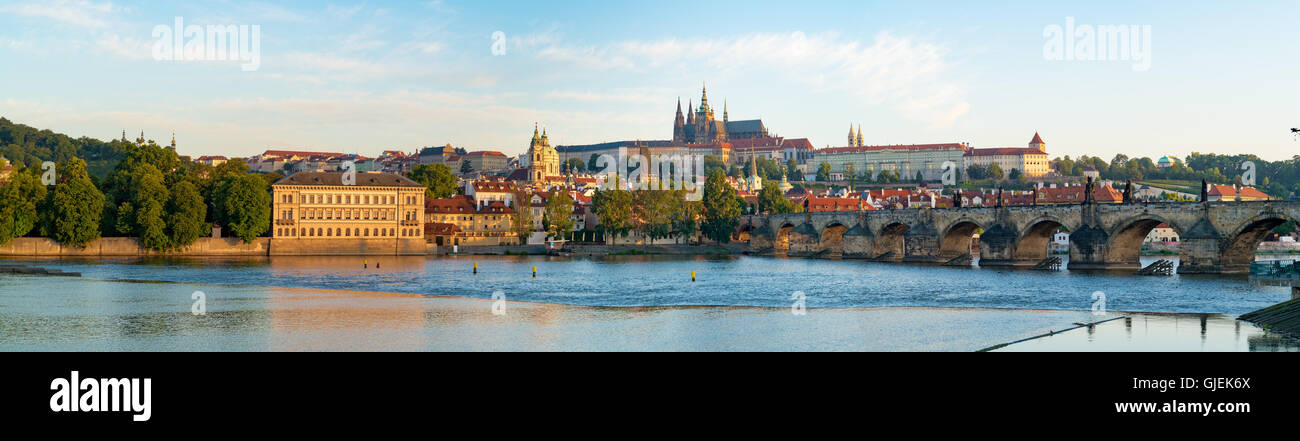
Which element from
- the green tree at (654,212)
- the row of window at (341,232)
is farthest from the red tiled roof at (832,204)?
the row of window at (341,232)

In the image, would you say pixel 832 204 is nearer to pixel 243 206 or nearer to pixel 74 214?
pixel 243 206

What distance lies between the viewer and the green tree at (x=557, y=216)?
91.8 meters

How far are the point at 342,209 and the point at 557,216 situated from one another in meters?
17.9

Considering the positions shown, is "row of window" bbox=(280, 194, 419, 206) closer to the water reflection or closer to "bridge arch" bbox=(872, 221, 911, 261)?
"bridge arch" bbox=(872, 221, 911, 261)

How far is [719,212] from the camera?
99750 mm

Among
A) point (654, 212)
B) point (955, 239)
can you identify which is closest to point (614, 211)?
point (654, 212)

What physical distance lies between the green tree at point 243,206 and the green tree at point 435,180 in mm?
25760

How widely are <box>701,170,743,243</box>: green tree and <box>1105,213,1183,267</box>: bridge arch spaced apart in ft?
151

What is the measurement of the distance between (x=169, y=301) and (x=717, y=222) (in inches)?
2662

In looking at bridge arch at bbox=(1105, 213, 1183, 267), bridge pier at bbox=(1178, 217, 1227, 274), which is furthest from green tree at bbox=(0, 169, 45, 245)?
bridge pier at bbox=(1178, 217, 1227, 274)

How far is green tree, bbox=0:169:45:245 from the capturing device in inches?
2820

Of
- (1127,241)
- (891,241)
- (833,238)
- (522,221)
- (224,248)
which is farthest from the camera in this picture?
(522,221)

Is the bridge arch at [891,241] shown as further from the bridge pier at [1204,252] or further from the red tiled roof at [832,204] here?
the red tiled roof at [832,204]

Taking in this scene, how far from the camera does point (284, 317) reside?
30.4m
